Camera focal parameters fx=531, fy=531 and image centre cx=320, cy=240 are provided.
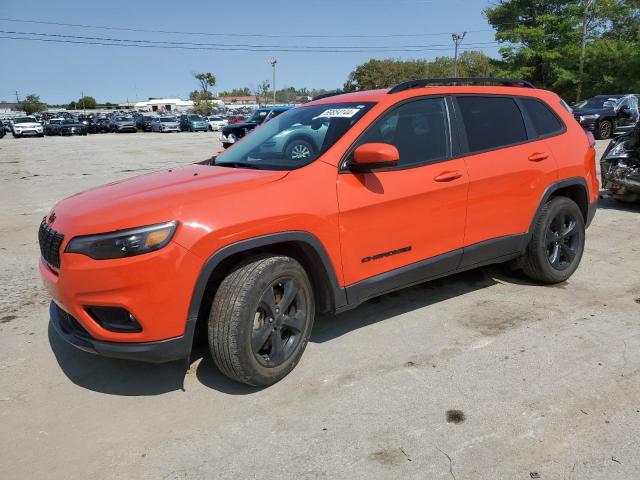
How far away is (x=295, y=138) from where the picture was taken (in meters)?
3.85

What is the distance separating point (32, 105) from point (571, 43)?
125885mm

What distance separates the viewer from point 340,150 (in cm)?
335

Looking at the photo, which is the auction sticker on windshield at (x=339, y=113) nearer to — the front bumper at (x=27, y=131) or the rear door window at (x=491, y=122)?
the rear door window at (x=491, y=122)

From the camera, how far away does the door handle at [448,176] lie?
3.69 metres

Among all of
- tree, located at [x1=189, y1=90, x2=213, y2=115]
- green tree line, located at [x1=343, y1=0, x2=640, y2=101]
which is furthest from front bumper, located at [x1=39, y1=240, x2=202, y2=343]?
tree, located at [x1=189, y1=90, x2=213, y2=115]

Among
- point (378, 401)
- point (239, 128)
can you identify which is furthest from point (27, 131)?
point (378, 401)

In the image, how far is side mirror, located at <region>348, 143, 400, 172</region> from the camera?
10.3 ft

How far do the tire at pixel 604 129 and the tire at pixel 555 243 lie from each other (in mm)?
16982

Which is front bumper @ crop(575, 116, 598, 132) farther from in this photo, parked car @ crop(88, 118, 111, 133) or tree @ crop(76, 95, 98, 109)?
tree @ crop(76, 95, 98, 109)

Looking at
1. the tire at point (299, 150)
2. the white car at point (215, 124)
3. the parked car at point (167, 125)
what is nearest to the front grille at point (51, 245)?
the tire at point (299, 150)

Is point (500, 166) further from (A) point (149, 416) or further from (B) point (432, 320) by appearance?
(A) point (149, 416)

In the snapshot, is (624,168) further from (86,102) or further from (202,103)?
(86,102)

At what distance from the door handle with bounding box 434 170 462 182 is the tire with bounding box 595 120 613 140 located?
18358 millimetres

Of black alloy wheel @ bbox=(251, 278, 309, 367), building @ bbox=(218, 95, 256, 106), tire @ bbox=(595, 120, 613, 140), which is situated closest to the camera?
black alloy wheel @ bbox=(251, 278, 309, 367)
